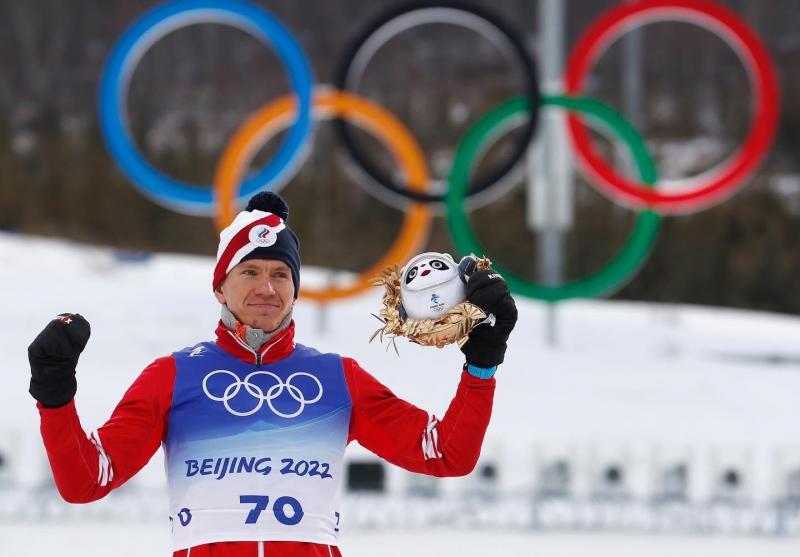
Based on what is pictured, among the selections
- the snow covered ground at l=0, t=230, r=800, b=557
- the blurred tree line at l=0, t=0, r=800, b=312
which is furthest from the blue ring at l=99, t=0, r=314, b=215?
the blurred tree line at l=0, t=0, r=800, b=312

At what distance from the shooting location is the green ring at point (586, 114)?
10078 mm

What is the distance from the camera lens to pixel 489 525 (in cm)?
684

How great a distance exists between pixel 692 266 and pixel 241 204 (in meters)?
8.12

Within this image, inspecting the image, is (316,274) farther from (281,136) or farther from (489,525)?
(281,136)

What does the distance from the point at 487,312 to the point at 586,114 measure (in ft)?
26.7

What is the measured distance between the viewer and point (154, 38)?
10.2 meters

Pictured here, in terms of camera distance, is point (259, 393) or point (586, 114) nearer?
point (259, 393)

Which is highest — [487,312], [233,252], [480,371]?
[233,252]

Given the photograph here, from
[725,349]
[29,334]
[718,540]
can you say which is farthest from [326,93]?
[718,540]

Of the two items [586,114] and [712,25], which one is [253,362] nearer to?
[586,114]

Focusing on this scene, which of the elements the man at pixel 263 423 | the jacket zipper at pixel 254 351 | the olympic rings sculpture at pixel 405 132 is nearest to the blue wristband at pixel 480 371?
the man at pixel 263 423

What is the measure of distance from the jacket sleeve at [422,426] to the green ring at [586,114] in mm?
7550

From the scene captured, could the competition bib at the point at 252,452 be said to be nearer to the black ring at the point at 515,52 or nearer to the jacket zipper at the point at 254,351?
the jacket zipper at the point at 254,351

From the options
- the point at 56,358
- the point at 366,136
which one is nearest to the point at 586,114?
the point at 56,358
